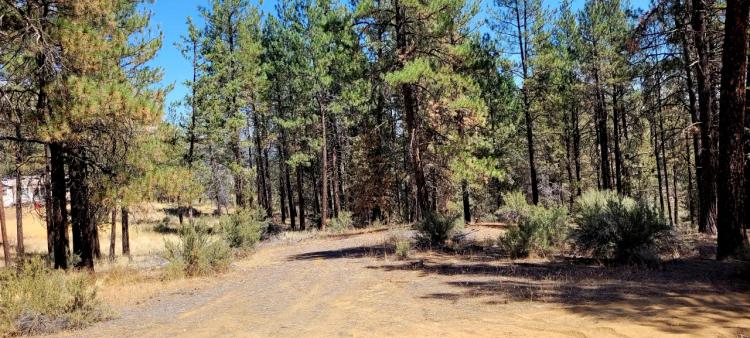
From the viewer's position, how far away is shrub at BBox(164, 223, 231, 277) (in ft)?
38.7

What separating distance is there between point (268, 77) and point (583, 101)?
61.4 ft

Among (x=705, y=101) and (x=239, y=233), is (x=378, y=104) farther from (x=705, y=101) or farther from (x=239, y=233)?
(x=705, y=101)

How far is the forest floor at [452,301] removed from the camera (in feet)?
18.7

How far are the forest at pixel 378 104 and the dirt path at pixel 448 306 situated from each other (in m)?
2.19

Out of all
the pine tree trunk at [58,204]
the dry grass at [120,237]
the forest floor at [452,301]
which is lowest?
the dry grass at [120,237]

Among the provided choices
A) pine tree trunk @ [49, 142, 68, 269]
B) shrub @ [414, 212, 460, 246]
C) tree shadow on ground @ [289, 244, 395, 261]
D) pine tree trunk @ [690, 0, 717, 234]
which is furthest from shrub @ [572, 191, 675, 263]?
pine tree trunk @ [49, 142, 68, 269]

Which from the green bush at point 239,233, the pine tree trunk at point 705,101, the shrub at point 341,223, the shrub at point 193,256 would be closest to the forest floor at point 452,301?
the shrub at point 193,256

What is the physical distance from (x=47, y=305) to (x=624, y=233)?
10.3 m

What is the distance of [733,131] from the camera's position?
9.24 m

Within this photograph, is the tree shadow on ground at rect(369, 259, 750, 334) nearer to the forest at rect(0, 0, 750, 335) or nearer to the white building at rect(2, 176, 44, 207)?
the forest at rect(0, 0, 750, 335)

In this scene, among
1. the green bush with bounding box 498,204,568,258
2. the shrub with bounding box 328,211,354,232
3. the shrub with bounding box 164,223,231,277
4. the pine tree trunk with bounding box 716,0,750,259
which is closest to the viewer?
the pine tree trunk with bounding box 716,0,750,259

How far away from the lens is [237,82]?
26.4 metres

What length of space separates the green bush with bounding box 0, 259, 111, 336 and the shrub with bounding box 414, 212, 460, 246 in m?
8.61

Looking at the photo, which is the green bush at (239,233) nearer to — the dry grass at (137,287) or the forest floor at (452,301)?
the dry grass at (137,287)
